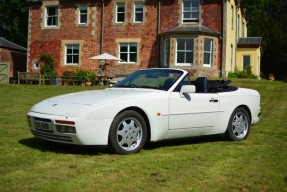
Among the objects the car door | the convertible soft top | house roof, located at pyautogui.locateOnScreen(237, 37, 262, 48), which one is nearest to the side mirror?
the car door

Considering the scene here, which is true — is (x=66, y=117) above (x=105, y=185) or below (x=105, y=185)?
above

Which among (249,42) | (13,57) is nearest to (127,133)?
(249,42)

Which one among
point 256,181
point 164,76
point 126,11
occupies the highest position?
point 126,11

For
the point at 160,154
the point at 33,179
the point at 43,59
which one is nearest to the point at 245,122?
the point at 160,154

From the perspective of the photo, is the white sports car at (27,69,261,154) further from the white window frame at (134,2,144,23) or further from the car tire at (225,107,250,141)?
the white window frame at (134,2,144,23)

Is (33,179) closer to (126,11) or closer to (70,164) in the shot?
(70,164)

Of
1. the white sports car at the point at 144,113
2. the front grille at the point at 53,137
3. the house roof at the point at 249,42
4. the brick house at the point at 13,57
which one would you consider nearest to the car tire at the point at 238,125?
the white sports car at the point at 144,113

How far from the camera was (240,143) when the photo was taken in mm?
7609

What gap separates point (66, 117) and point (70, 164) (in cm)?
77

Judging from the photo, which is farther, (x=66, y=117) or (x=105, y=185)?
(x=66, y=117)

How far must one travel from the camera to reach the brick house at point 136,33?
28.3 m

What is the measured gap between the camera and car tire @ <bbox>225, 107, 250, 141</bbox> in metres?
7.83

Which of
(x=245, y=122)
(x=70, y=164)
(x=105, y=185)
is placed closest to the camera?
(x=105, y=185)

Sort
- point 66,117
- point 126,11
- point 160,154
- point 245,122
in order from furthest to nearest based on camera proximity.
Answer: point 126,11
point 245,122
point 160,154
point 66,117
